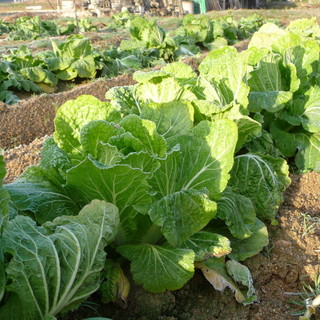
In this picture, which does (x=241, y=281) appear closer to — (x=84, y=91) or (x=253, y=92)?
(x=253, y=92)

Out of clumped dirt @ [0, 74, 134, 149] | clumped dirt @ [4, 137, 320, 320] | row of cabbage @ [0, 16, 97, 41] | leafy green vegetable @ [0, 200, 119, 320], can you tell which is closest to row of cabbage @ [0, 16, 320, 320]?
leafy green vegetable @ [0, 200, 119, 320]

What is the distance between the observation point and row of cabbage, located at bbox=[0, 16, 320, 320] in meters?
1.87

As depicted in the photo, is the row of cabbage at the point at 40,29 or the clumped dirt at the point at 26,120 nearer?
the clumped dirt at the point at 26,120

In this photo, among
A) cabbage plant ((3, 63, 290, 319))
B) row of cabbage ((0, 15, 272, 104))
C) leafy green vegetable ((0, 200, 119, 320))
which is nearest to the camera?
leafy green vegetable ((0, 200, 119, 320))

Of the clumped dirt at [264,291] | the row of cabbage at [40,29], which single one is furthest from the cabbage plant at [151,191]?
the row of cabbage at [40,29]

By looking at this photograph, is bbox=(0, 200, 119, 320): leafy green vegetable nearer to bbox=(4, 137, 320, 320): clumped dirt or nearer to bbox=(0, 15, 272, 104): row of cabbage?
bbox=(4, 137, 320, 320): clumped dirt

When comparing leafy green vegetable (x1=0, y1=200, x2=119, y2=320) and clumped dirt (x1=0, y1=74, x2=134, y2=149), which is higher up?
leafy green vegetable (x1=0, y1=200, x2=119, y2=320)

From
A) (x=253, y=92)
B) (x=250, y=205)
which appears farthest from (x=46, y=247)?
(x=253, y=92)

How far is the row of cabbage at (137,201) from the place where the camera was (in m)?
1.87

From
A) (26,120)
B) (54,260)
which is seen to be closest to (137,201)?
(54,260)

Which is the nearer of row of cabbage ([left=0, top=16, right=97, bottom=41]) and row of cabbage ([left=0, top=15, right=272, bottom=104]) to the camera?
row of cabbage ([left=0, top=15, right=272, bottom=104])

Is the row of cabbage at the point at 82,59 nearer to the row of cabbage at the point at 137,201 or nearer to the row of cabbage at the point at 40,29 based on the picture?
the row of cabbage at the point at 40,29

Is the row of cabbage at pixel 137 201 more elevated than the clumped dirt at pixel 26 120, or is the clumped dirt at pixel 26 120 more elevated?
the row of cabbage at pixel 137 201

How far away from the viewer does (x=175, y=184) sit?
A: 265 centimetres
